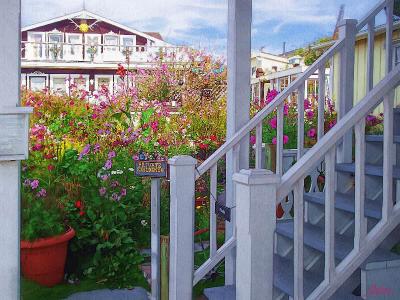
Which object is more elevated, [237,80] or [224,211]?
[237,80]

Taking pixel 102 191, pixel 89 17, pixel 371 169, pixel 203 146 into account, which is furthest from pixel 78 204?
pixel 89 17

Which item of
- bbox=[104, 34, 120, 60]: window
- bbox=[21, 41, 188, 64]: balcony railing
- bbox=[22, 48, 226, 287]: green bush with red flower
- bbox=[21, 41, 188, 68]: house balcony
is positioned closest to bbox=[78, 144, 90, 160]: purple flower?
bbox=[22, 48, 226, 287]: green bush with red flower

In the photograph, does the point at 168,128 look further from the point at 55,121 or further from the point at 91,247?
the point at 91,247

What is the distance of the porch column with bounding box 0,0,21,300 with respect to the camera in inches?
77.1

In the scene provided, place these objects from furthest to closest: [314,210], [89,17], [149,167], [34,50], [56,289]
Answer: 1. [89,17]
2. [34,50]
3. [56,289]
4. [314,210]
5. [149,167]

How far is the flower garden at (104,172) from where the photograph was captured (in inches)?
145

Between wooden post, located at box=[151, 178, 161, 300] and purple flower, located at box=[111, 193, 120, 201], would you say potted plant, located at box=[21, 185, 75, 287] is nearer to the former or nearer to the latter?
purple flower, located at box=[111, 193, 120, 201]

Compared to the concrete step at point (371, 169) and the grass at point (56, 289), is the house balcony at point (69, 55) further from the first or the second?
the concrete step at point (371, 169)

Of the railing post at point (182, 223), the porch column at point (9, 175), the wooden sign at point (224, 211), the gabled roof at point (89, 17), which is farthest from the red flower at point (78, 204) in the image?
the gabled roof at point (89, 17)

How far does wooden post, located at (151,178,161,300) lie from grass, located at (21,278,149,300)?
0.59 metres

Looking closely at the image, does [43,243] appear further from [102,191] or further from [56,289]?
[102,191]

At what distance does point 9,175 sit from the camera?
2.01 m

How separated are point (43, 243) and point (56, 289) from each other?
0.36 m

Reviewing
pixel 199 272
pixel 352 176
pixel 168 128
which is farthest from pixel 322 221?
pixel 168 128
